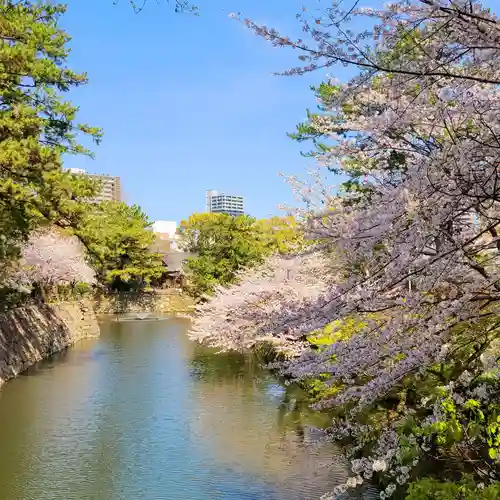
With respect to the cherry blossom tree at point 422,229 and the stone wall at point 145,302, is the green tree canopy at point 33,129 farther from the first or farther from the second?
the stone wall at point 145,302

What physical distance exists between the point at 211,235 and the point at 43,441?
69.5ft

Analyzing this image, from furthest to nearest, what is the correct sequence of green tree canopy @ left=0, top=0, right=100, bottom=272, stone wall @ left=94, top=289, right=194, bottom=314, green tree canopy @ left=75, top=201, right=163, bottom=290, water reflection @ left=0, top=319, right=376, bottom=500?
stone wall @ left=94, top=289, right=194, bottom=314 → green tree canopy @ left=75, top=201, right=163, bottom=290 → green tree canopy @ left=0, top=0, right=100, bottom=272 → water reflection @ left=0, top=319, right=376, bottom=500

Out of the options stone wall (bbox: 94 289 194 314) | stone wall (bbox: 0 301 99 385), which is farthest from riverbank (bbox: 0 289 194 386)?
stone wall (bbox: 94 289 194 314)

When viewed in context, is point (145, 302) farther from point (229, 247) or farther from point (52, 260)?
point (52, 260)

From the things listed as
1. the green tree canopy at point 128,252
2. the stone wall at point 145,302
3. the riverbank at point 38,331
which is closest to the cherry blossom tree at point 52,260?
the riverbank at point 38,331

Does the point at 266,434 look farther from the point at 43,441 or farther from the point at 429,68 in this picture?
the point at 429,68

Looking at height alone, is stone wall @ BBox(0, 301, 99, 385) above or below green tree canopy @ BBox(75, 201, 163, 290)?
below

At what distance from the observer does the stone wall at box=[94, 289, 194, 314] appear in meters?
33.6

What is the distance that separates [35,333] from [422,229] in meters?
15.4

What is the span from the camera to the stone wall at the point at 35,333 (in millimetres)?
13484

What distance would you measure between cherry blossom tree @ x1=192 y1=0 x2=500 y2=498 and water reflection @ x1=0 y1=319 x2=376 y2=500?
2339mm

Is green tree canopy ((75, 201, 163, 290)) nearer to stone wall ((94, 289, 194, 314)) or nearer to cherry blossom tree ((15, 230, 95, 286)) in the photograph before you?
stone wall ((94, 289, 194, 314))

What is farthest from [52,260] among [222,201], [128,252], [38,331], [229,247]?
[222,201]

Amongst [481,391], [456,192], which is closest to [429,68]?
[456,192]
